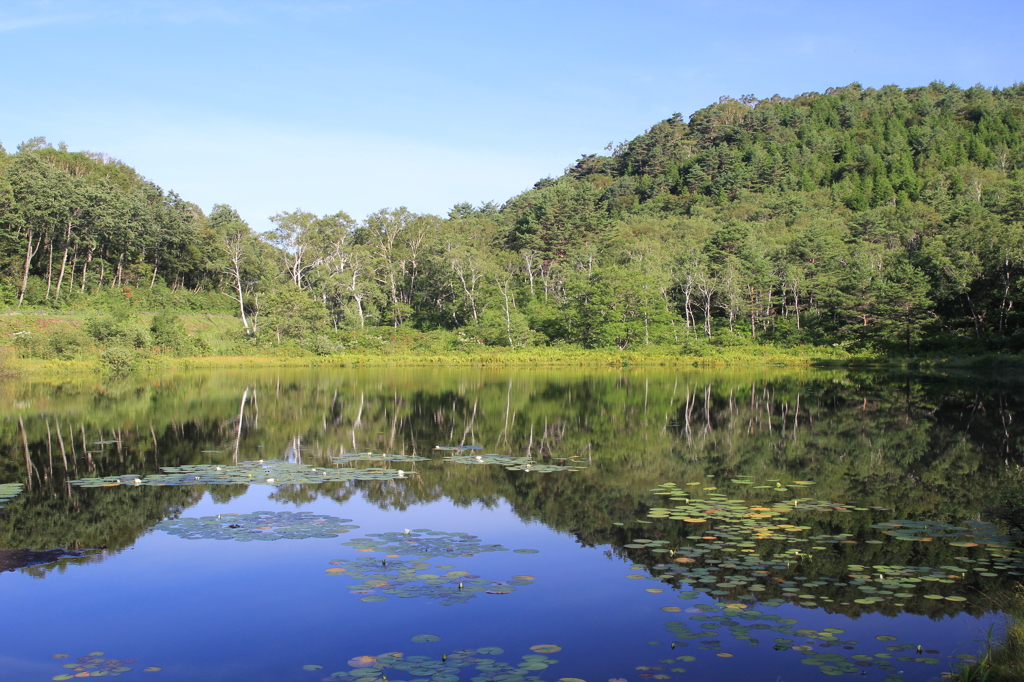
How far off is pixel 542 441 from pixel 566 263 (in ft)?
165

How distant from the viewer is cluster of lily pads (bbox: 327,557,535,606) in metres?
6.79

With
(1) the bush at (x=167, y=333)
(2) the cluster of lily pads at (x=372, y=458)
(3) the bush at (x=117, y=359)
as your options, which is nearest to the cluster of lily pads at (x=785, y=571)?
(2) the cluster of lily pads at (x=372, y=458)

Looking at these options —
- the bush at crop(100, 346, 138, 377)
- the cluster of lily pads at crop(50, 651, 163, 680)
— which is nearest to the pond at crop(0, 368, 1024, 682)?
the cluster of lily pads at crop(50, 651, 163, 680)

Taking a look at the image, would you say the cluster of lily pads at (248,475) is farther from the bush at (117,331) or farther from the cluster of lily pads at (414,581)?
the bush at (117,331)

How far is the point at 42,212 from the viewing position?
1843 inches

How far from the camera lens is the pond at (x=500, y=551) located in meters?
5.64

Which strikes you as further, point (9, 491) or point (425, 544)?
point (9, 491)

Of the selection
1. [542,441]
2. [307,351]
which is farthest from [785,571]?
[307,351]

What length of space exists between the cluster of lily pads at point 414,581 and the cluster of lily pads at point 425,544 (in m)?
0.36

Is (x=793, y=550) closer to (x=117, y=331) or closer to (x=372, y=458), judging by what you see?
(x=372, y=458)

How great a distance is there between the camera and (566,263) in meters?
65.4

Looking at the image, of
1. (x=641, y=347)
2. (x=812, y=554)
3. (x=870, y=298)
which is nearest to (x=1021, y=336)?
(x=870, y=298)

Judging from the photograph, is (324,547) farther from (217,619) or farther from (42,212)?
(42,212)

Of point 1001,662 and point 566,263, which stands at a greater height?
point 566,263
